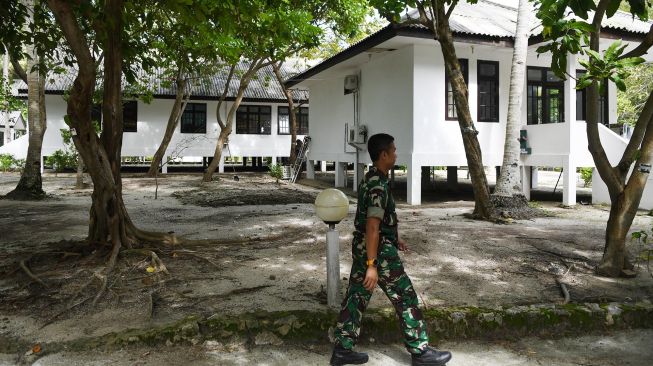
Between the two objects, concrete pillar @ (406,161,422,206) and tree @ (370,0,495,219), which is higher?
tree @ (370,0,495,219)

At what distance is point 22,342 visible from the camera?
3.85 metres

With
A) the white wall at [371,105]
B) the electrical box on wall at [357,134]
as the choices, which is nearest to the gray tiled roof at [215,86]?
the white wall at [371,105]

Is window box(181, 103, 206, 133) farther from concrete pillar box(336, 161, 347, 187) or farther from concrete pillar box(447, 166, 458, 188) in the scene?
concrete pillar box(447, 166, 458, 188)

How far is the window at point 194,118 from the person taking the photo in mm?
26953

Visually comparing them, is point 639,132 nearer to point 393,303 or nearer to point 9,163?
point 393,303

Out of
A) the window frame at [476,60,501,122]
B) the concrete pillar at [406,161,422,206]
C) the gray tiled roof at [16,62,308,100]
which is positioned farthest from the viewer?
the gray tiled roof at [16,62,308,100]

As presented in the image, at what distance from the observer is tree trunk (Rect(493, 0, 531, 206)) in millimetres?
10375

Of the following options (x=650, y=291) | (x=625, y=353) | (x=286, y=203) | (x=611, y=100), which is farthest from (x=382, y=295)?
(x=611, y=100)

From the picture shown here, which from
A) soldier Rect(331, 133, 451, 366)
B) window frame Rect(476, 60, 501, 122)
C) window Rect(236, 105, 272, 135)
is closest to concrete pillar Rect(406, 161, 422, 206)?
window frame Rect(476, 60, 501, 122)

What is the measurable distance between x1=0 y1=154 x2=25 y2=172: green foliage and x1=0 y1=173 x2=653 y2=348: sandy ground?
61.0ft

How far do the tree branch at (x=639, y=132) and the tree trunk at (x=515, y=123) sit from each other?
469 centimetres

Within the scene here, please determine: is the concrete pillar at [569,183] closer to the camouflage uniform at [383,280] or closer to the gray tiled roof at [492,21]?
the gray tiled roof at [492,21]

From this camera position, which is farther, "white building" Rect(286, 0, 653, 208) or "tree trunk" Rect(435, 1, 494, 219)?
"white building" Rect(286, 0, 653, 208)

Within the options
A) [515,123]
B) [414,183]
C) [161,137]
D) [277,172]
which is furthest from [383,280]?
[161,137]
